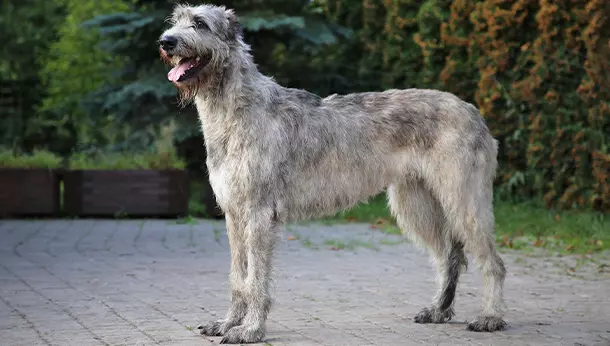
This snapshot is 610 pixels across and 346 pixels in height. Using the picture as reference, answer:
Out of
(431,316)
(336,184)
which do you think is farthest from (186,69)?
(431,316)

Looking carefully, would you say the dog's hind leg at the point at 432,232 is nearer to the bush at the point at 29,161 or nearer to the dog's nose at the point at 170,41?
the dog's nose at the point at 170,41

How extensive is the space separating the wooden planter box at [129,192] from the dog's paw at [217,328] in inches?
Result: 334

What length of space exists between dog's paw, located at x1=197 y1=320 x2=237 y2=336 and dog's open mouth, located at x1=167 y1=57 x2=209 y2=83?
5.32 feet

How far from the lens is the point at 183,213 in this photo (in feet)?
49.5

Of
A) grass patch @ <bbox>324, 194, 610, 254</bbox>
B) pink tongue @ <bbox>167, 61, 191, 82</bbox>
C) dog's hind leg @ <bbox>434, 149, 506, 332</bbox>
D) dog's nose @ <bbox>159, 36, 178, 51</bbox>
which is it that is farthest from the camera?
grass patch @ <bbox>324, 194, 610, 254</bbox>

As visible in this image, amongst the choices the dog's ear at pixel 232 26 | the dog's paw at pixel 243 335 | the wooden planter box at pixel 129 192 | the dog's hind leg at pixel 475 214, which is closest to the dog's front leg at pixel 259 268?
the dog's paw at pixel 243 335

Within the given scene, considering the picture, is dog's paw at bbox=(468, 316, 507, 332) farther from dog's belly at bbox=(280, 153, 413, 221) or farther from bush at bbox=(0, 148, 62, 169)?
bush at bbox=(0, 148, 62, 169)

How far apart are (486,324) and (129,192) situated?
30.0 ft

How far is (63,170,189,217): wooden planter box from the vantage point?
1502 centimetres

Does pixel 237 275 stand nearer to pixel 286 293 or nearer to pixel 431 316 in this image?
pixel 431 316

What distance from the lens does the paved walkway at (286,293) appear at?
21.5 ft

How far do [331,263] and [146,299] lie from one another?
2801 mm

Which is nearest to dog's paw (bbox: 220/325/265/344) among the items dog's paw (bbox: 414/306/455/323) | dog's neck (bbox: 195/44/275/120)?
dog's paw (bbox: 414/306/455/323)

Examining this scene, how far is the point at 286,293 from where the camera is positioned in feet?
27.3
